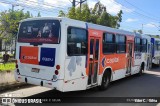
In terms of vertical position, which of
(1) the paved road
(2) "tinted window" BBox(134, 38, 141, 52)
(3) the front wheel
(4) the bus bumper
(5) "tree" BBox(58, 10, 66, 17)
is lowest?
(1) the paved road

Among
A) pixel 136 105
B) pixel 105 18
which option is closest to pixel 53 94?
pixel 136 105

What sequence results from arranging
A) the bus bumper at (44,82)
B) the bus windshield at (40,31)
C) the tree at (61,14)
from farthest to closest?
the tree at (61,14) → the bus windshield at (40,31) → the bus bumper at (44,82)

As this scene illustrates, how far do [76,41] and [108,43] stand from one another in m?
3.02

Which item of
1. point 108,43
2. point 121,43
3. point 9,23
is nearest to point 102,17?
point 9,23

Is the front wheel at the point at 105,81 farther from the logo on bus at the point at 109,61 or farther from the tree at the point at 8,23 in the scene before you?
the tree at the point at 8,23

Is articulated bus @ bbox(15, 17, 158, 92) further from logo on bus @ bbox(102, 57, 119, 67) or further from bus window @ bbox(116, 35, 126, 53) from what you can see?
bus window @ bbox(116, 35, 126, 53)

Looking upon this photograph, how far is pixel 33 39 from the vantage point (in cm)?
938

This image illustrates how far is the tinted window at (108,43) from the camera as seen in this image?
11.6 metres

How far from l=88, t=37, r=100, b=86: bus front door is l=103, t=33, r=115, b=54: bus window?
2.43 feet

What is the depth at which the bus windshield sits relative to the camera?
8.77m

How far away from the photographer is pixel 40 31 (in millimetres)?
9195

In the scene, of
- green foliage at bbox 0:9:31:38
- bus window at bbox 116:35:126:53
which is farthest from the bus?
green foliage at bbox 0:9:31:38

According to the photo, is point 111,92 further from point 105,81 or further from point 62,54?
point 62,54

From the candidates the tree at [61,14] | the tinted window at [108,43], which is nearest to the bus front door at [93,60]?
the tinted window at [108,43]
